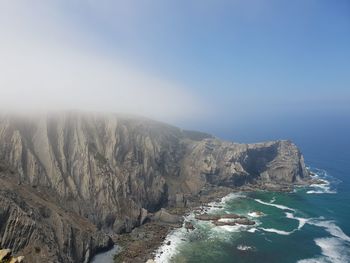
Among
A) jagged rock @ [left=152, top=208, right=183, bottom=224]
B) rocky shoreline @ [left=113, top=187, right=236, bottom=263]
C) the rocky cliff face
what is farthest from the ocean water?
the rocky cliff face

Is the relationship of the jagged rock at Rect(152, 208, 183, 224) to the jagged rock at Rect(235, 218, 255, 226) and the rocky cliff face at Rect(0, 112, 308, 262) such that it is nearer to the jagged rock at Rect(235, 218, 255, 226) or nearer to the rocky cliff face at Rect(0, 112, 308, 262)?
the rocky cliff face at Rect(0, 112, 308, 262)

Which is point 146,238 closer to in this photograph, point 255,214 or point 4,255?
A: point 255,214

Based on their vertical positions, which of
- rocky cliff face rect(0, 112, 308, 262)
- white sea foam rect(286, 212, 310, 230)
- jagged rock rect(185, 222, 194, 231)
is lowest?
jagged rock rect(185, 222, 194, 231)

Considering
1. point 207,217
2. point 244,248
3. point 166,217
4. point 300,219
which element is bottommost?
point 244,248

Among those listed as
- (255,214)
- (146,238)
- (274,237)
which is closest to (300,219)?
(255,214)

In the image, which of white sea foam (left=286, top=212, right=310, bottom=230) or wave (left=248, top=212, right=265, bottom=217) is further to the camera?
wave (left=248, top=212, right=265, bottom=217)

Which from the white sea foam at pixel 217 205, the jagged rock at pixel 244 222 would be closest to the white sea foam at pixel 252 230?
the jagged rock at pixel 244 222

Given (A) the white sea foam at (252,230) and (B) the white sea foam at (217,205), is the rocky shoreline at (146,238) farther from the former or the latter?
(A) the white sea foam at (252,230)

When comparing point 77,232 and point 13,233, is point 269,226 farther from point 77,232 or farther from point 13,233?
point 13,233
